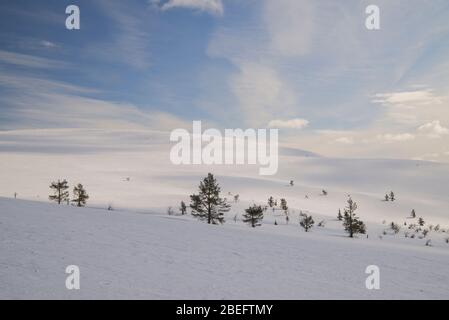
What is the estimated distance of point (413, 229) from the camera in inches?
1692

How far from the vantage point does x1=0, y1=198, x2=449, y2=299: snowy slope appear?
31.2 feet

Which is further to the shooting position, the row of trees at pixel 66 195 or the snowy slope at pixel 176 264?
the row of trees at pixel 66 195

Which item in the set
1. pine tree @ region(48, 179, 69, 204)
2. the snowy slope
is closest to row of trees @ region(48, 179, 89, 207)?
pine tree @ region(48, 179, 69, 204)

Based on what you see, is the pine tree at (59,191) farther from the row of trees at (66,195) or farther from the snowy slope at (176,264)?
the snowy slope at (176,264)

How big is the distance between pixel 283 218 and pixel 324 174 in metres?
61.9

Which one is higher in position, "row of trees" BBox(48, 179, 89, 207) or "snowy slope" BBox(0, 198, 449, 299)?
"row of trees" BBox(48, 179, 89, 207)

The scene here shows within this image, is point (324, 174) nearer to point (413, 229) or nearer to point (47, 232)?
point (413, 229)

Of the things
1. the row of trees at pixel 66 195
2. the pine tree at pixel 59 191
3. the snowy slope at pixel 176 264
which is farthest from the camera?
the row of trees at pixel 66 195

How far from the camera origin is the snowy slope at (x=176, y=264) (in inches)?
374

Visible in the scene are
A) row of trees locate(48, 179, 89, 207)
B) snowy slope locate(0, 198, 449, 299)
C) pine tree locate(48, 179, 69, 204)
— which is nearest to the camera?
snowy slope locate(0, 198, 449, 299)

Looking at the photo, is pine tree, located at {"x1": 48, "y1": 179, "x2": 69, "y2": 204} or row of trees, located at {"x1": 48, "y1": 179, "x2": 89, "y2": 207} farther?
row of trees, located at {"x1": 48, "y1": 179, "x2": 89, "y2": 207}

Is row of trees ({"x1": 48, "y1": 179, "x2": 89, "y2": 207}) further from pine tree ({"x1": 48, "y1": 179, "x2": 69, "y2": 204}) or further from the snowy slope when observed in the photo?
the snowy slope

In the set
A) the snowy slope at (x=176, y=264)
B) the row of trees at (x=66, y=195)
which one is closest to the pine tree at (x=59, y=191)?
the row of trees at (x=66, y=195)
